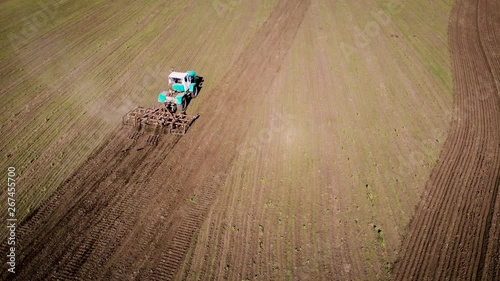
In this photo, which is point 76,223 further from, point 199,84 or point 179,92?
point 199,84

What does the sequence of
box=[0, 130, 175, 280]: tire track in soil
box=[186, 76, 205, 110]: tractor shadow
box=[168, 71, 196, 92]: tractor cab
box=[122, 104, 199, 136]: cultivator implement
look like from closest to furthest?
box=[0, 130, 175, 280]: tire track in soil, box=[122, 104, 199, 136]: cultivator implement, box=[168, 71, 196, 92]: tractor cab, box=[186, 76, 205, 110]: tractor shadow

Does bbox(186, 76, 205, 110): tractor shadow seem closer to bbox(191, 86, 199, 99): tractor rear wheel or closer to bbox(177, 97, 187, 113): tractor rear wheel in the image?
bbox(191, 86, 199, 99): tractor rear wheel

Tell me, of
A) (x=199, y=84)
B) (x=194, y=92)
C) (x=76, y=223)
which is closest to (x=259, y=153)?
(x=194, y=92)

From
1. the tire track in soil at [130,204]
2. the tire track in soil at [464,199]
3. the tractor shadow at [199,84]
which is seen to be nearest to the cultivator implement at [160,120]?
the tire track in soil at [130,204]

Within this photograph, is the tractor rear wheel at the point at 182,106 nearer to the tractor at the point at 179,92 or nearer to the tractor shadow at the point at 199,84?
the tractor at the point at 179,92

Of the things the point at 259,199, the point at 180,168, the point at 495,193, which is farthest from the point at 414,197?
the point at 180,168

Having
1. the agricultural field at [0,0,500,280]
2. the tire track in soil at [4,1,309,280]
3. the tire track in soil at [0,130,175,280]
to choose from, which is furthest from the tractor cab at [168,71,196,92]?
the tire track in soil at [0,130,175,280]
